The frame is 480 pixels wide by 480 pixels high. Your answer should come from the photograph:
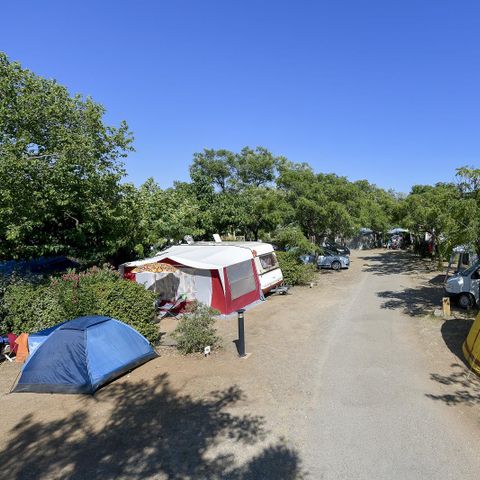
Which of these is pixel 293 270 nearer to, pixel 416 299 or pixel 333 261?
pixel 416 299

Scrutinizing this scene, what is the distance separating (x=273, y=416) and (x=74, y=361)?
4287 millimetres

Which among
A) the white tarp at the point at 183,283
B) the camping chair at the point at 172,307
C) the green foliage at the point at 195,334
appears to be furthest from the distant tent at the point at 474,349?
the camping chair at the point at 172,307

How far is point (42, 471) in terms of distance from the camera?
208 inches

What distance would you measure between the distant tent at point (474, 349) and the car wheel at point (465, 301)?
201 inches

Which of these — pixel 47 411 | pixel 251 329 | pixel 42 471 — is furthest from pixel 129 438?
pixel 251 329

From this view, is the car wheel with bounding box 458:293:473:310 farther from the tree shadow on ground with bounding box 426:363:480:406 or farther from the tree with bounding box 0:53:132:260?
the tree with bounding box 0:53:132:260

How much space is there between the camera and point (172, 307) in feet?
44.0

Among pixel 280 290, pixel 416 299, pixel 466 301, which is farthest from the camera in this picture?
pixel 280 290

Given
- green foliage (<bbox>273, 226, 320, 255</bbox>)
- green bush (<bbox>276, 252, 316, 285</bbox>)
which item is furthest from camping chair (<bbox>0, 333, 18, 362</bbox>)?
green foliage (<bbox>273, 226, 320, 255</bbox>)

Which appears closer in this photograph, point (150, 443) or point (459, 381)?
point (150, 443)

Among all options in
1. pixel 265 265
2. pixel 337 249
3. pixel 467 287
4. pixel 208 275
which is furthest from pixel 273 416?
pixel 337 249

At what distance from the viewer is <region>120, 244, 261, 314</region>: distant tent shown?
→ 1325cm

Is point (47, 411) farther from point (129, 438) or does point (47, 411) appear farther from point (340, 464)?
point (340, 464)

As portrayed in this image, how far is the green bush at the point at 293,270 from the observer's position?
18.8 meters
